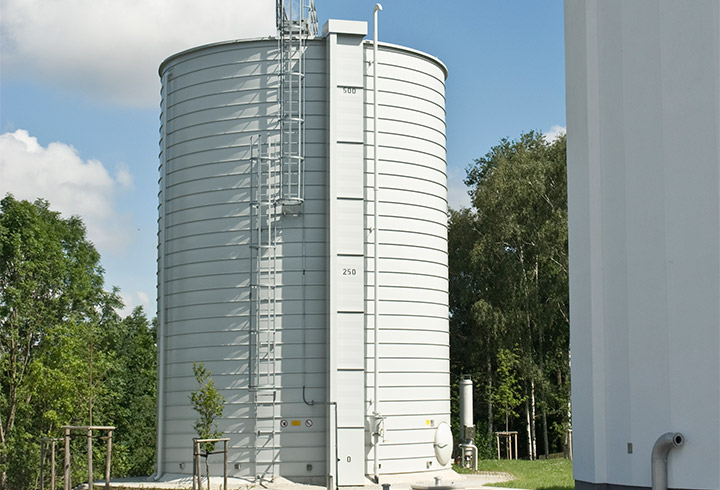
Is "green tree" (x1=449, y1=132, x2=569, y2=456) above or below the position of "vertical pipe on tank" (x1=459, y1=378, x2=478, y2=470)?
above

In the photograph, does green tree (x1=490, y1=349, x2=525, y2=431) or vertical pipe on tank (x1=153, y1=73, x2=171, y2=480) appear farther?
green tree (x1=490, y1=349, x2=525, y2=431)

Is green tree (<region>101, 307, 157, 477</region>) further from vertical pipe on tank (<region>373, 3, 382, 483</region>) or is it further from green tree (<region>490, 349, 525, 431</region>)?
vertical pipe on tank (<region>373, 3, 382, 483</region>)

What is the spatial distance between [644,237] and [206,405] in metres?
15.1

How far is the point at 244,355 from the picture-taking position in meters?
24.7

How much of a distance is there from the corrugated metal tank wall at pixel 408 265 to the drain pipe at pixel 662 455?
49.8 ft

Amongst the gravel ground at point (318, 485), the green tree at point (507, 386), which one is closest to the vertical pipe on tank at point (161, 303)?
the gravel ground at point (318, 485)

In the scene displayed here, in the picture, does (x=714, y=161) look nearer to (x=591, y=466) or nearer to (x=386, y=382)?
(x=591, y=466)

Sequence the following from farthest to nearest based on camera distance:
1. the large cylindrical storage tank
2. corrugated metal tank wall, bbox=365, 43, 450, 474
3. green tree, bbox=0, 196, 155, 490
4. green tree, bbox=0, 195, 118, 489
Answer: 1. green tree, bbox=0, 195, 118, 489
2. green tree, bbox=0, 196, 155, 490
3. corrugated metal tank wall, bbox=365, 43, 450, 474
4. the large cylindrical storage tank

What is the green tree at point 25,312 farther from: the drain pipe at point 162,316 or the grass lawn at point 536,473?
the grass lawn at point 536,473

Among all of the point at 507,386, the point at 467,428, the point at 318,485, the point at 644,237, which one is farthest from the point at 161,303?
the point at 644,237

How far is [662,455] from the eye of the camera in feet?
32.8

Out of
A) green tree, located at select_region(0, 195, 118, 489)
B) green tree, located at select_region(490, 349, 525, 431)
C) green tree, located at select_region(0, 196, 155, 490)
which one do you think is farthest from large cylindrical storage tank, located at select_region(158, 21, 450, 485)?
green tree, located at select_region(0, 195, 118, 489)

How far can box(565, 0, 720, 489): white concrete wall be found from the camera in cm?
1002

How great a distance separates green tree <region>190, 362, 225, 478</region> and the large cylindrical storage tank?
0.27m
